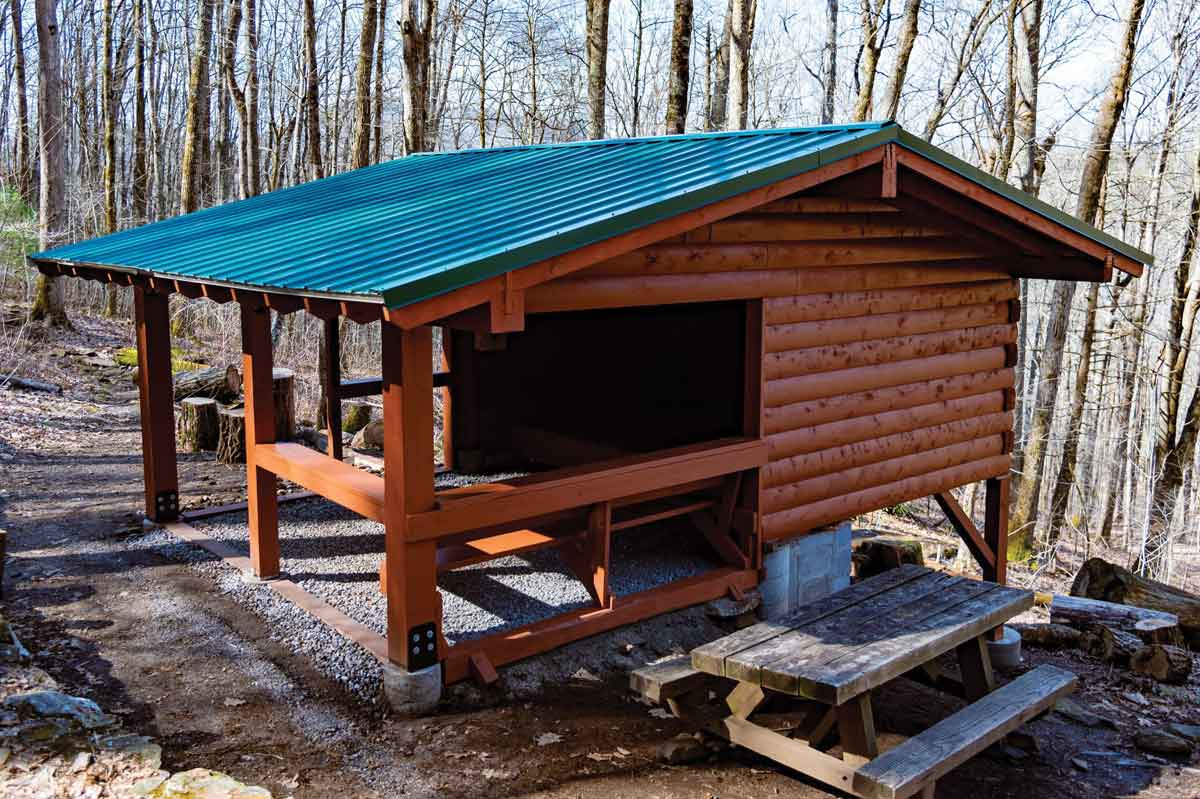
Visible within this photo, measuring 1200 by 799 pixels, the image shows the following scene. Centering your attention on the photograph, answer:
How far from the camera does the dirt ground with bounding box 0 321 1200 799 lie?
15.7 ft

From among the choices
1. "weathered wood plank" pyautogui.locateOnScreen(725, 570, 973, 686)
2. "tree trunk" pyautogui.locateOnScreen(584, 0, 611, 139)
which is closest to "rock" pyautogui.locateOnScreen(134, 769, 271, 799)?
"weathered wood plank" pyautogui.locateOnScreen(725, 570, 973, 686)

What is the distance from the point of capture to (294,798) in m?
4.45

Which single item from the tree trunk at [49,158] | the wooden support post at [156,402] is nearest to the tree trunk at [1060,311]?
the wooden support post at [156,402]

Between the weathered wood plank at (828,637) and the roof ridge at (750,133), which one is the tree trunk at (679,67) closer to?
the roof ridge at (750,133)

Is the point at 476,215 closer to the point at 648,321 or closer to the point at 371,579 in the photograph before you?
the point at 371,579

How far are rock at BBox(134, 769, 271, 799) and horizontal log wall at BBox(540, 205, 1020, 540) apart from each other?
Answer: 111 inches

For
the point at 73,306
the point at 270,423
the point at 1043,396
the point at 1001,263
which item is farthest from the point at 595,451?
the point at 73,306

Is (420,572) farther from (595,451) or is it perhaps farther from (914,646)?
(595,451)

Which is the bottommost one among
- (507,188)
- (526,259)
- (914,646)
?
(914,646)

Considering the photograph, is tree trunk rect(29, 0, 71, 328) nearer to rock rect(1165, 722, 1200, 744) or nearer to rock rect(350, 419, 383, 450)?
rock rect(350, 419, 383, 450)

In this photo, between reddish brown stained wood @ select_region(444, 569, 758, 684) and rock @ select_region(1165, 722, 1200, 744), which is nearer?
reddish brown stained wood @ select_region(444, 569, 758, 684)

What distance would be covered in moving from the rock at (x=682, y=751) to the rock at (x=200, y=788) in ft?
6.31

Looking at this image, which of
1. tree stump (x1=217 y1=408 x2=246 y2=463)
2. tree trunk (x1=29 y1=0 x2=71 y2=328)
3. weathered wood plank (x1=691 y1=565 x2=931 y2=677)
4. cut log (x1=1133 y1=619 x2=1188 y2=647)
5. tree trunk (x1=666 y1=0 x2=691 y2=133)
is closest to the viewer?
weathered wood plank (x1=691 y1=565 x2=931 y2=677)

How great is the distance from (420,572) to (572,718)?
1.15 meters
